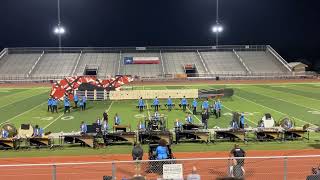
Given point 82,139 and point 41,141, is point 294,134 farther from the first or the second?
point 41,141

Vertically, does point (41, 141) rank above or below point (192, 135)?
below

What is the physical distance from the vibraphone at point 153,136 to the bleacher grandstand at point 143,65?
167 feet

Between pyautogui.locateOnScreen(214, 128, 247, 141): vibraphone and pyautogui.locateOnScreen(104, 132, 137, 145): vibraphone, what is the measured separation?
416 cm

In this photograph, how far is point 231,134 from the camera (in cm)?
2062

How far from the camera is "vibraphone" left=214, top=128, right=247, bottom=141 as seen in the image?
20.5 meters

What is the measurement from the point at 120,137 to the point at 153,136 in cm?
161

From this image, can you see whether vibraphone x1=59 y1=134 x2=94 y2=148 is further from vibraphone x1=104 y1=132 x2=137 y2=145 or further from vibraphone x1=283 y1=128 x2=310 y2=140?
vibraphone x1=283 y1=128 x2=310 y2=140

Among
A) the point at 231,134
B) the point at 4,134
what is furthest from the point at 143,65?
the point at 4,134

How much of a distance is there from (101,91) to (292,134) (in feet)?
76.5

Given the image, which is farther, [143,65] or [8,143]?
[143,65]

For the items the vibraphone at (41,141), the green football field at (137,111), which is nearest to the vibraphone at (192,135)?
the green football field at (137,111)

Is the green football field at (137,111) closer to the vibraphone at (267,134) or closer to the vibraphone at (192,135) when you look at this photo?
the vibraphone at (267,134)

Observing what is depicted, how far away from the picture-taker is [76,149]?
19.6 meters

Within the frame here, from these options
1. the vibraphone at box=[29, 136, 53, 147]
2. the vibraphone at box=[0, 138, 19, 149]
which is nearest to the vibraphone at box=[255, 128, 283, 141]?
the vibraphone at box=[29, 136, 53, 147]
